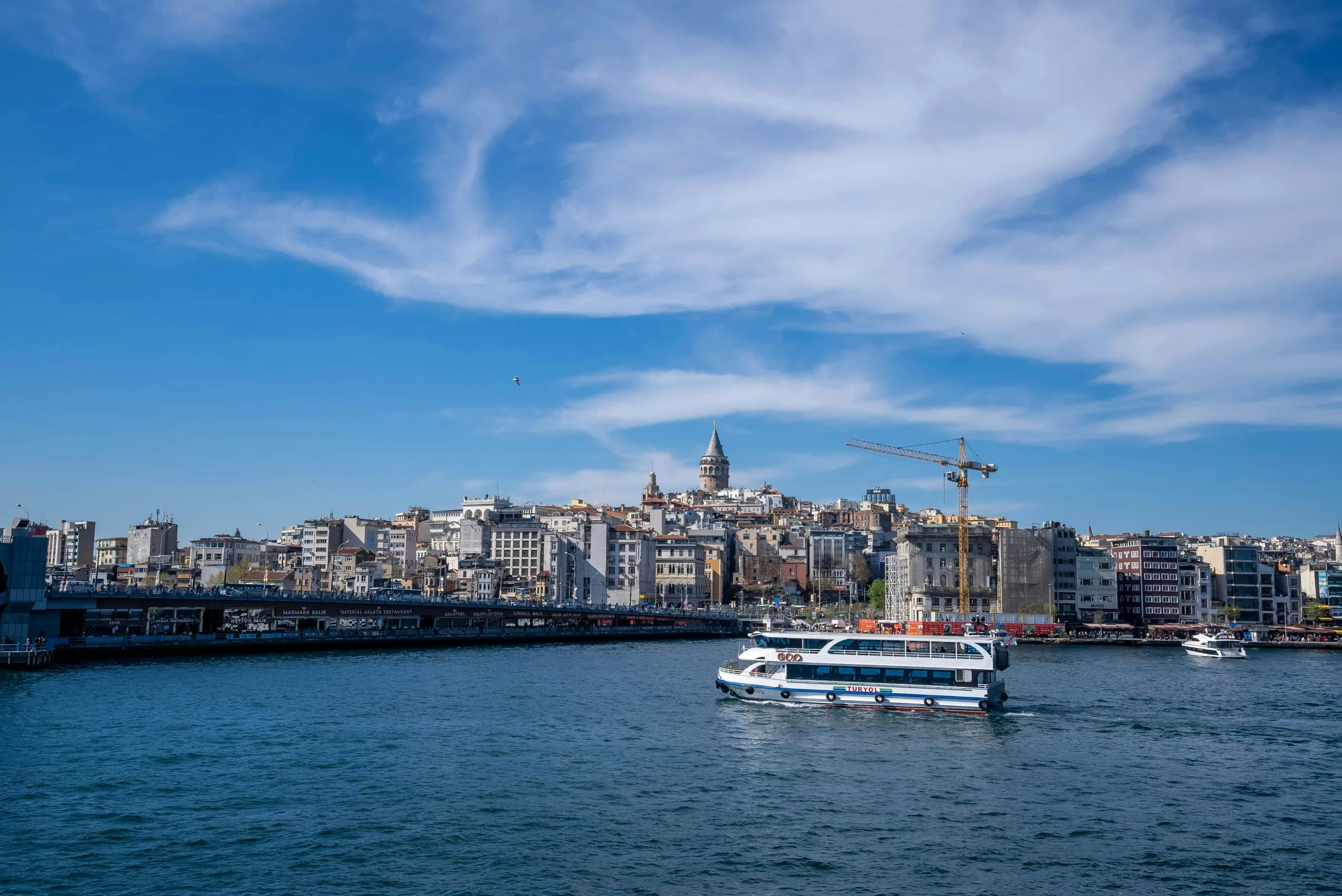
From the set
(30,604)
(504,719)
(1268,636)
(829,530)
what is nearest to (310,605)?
(30,604)

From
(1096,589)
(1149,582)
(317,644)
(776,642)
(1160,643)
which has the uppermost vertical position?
(1149,582)

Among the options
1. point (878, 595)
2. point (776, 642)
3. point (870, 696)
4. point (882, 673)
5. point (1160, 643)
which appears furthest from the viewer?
point (878, 595)

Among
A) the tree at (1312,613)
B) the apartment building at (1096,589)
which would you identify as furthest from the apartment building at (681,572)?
the tree at (1312,613)

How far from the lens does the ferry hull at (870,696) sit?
148 feet

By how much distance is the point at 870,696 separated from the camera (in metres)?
46.7

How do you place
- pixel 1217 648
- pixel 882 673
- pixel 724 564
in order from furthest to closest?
pixel 724 564
pixel 1217 648
pixel 882 673

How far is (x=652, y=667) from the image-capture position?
6962 centimetres

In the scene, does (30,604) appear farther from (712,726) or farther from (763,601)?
(763,601)

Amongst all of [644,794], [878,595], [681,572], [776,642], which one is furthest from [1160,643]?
[644,794]

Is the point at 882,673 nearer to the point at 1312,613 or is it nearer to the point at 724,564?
the point at 1312,613

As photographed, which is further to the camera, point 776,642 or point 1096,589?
point 1096,589

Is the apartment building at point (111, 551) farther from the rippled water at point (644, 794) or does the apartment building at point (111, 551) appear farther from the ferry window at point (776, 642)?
the ferry window at point (776, 642)

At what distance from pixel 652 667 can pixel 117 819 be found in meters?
45.9

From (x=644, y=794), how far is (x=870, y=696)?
66.1 ft
